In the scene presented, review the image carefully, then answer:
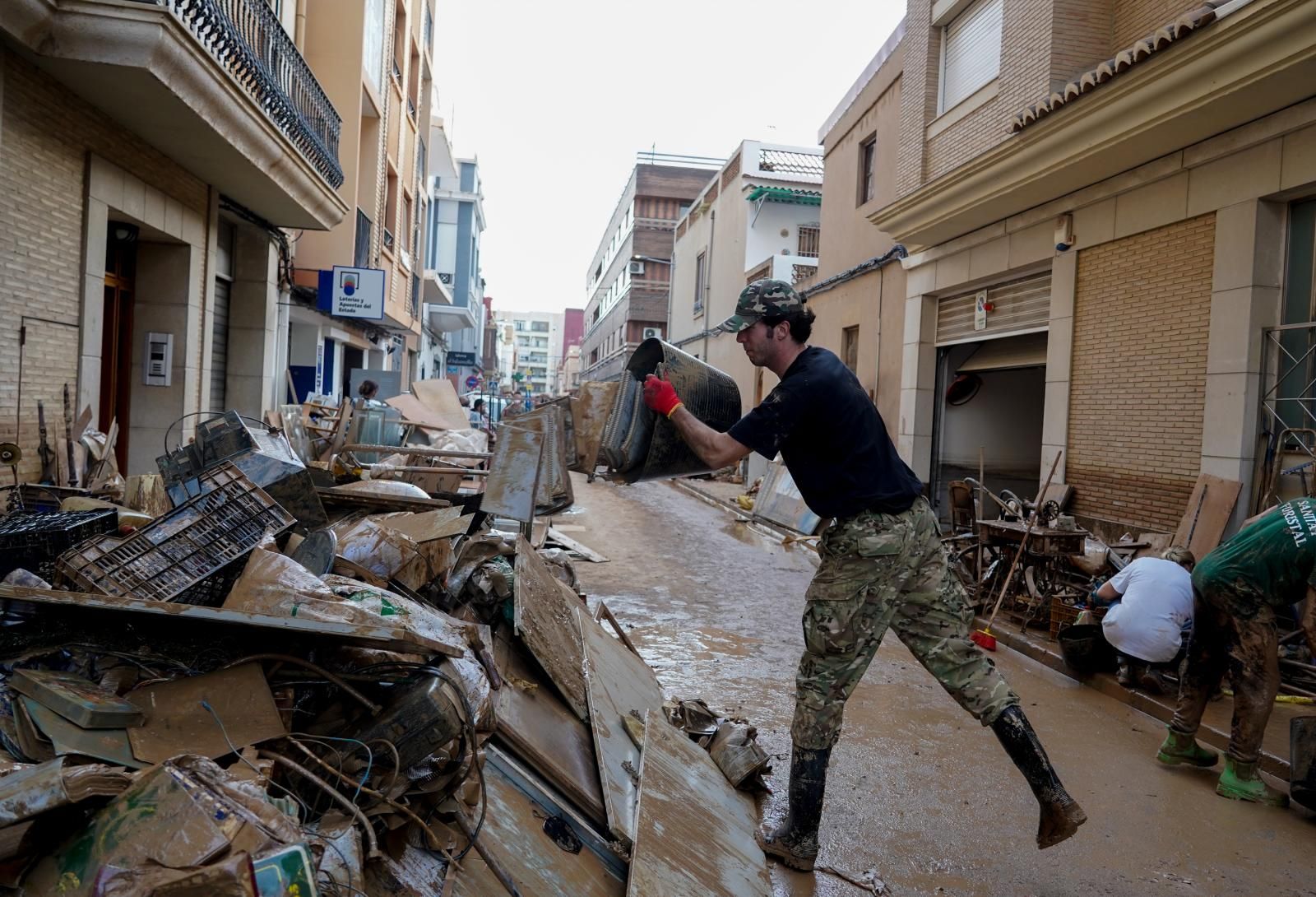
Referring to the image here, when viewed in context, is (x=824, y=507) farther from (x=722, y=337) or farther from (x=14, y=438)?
(x=722, y=337)

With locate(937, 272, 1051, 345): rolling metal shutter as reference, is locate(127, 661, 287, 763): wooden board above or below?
below

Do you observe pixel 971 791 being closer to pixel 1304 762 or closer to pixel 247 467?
pixel 1304 762

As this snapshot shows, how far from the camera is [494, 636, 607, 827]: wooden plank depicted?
293cm

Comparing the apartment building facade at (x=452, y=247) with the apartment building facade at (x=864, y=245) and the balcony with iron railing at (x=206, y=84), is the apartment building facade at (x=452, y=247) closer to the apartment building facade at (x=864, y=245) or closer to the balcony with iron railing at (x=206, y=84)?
the apartment building facade at (x=864, y=245)

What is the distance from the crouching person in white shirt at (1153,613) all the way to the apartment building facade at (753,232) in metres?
14.6

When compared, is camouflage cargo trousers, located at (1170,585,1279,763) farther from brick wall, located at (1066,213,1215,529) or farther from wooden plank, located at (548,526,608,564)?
wooden plank, located at (548,526,608,564)

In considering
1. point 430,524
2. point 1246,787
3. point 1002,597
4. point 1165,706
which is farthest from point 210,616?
point 1002,597

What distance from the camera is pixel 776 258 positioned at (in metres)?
19.6

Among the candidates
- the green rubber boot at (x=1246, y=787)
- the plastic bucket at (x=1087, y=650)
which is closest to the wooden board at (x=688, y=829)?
the green rubber boot at (x=1246, y=787)

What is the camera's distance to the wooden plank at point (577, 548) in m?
9.60

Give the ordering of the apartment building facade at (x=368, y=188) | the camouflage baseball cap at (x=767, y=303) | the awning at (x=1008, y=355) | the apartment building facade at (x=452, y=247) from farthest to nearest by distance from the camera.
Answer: the apartment building facade at (x=452, y=247), the apartment building facade at (x=368, y=188), the awning at (x=1008, y=355), the camouflage baseball cap at (x=767, y=303)

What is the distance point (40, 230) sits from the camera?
674cm

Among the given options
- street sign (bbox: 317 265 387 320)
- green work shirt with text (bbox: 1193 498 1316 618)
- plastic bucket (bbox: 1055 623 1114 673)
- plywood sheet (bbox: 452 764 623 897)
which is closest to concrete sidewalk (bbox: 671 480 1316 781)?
plastic bucket (bbox: 1055 623 1114 673)

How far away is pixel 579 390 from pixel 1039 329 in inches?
317
